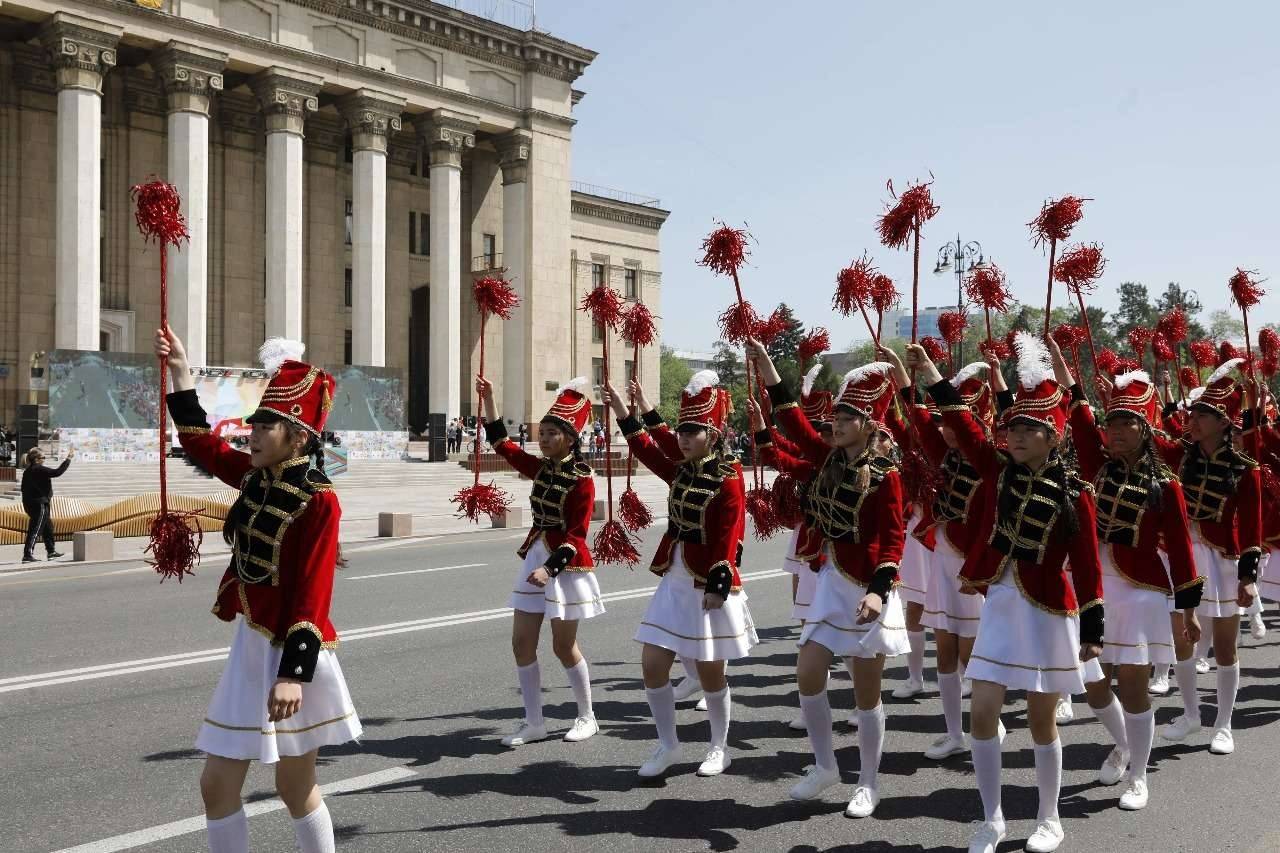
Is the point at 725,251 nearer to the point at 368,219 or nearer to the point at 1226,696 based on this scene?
the point at 1226,696

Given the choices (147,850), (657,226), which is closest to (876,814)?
(147,850)

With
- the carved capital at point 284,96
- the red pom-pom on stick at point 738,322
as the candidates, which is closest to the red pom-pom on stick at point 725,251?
the red pom-pom on stick at point 738,322

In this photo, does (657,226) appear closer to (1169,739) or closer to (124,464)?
(124,464)

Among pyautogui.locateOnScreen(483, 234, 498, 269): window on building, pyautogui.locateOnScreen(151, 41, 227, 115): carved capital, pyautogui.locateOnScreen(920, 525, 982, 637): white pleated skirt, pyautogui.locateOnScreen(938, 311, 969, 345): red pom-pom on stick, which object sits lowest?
pyautogui.locateOnScreen(920, 525, 982, 637): white pleated skirt

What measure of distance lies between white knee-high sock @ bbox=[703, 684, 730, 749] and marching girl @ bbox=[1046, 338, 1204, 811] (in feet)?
6.38

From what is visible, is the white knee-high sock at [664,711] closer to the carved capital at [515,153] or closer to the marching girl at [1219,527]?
the marching girl at [1219,527]

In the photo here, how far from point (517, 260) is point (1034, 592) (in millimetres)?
47059

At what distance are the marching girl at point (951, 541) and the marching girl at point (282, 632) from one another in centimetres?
321

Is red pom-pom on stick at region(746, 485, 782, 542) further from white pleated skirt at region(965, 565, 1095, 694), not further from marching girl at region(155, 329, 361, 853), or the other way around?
marching girl at region(155, 329, 361, 853)

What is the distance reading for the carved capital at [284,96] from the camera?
138ft

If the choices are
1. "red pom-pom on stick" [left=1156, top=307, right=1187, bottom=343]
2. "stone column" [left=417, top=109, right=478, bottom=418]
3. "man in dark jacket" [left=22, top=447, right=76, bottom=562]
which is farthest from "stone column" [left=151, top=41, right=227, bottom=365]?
"red pom-pom on stick" [left=1156, top=307, right=1187, bottom=343]

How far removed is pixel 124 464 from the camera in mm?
32906

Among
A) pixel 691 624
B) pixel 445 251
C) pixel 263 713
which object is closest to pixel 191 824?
pixel 263 713

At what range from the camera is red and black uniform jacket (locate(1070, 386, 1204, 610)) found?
6168 mm
